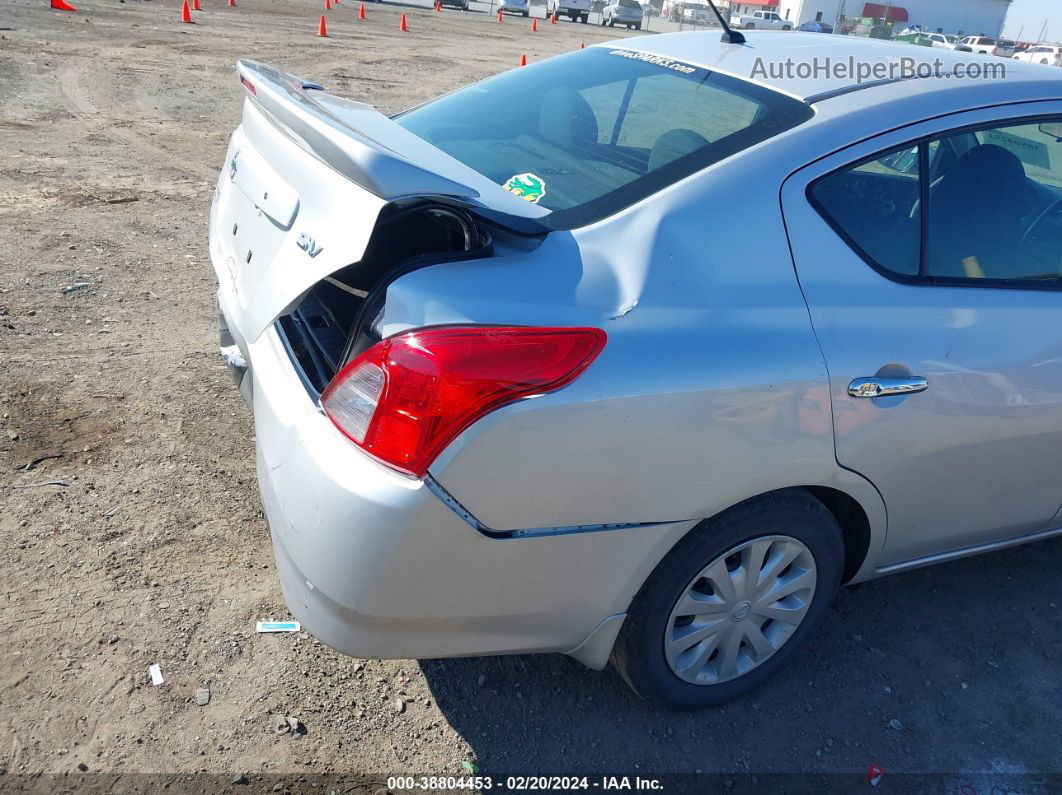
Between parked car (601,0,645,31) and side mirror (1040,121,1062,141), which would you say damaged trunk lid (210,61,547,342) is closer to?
side mirror (1040,121,1062,141)

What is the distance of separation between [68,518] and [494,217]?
206 cm

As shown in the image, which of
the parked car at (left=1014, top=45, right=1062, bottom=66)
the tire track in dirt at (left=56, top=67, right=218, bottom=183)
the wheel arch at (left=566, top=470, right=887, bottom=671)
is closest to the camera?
the wheel arch at (left=566, top=470, right=887, bottom=671)

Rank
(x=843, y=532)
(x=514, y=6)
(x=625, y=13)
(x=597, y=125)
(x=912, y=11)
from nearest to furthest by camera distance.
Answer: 1. (x=843, y=532)
2. (x=597, y=125)
3. (x=514, y=6)
4. (x=625, y=13)
5. (x=912, y=11)

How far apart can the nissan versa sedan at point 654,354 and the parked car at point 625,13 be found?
4336 centimetres

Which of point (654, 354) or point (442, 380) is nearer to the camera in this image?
point (442, 380)

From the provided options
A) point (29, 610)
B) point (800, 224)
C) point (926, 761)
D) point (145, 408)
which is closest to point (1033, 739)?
point (926, 761)

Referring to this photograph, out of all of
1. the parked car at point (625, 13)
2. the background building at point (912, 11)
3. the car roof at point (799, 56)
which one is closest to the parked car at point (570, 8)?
the parked car at point (625, 13)

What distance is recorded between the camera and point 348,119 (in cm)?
258

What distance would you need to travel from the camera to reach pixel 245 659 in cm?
261

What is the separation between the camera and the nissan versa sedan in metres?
1.93

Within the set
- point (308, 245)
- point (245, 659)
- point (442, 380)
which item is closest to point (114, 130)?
point (245, 659)

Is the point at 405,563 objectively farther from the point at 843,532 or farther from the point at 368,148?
the point at 843,532

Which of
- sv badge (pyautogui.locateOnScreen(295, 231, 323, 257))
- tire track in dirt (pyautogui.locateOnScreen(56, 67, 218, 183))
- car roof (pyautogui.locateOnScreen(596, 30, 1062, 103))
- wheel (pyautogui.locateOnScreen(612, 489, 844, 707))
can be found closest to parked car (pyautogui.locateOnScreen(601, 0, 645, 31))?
tire track in dirt (pyautogui.locateOnScreen(56, 67, 218, 183))

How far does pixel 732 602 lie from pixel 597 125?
164cm
